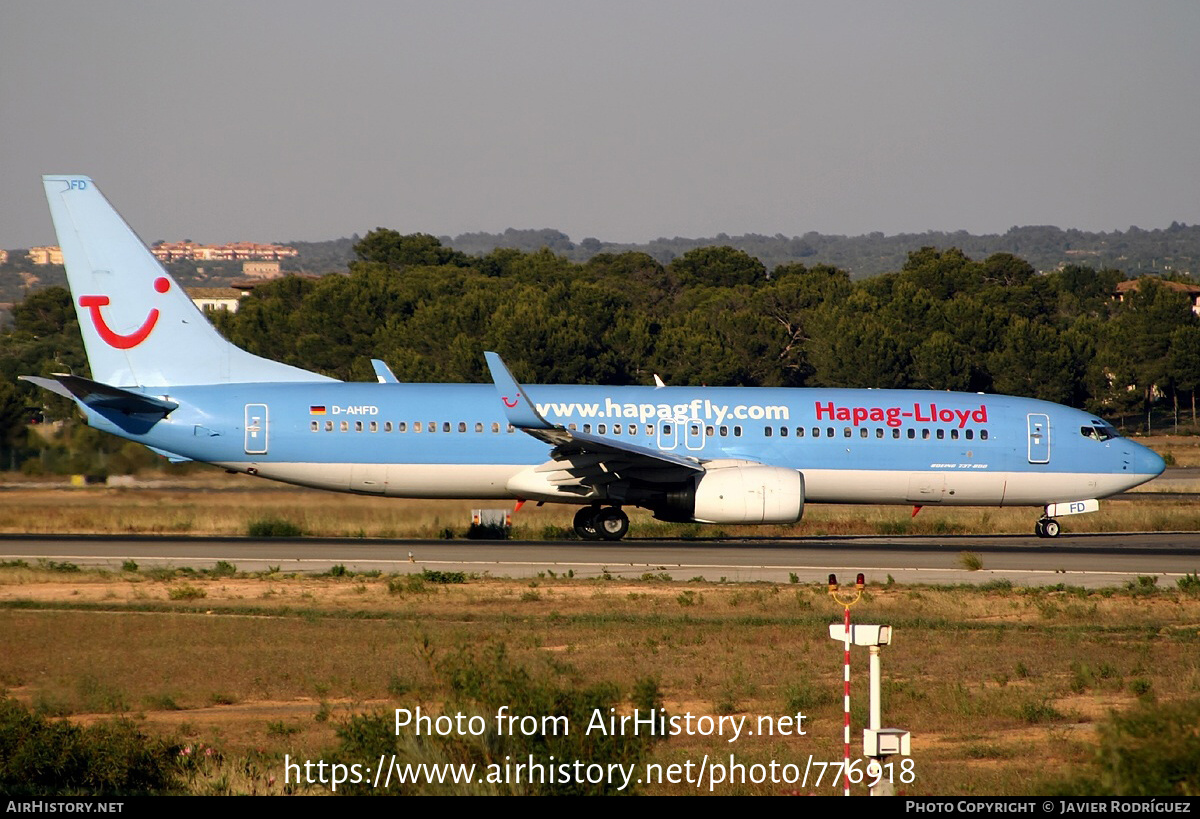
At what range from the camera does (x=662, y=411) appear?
2878 cm

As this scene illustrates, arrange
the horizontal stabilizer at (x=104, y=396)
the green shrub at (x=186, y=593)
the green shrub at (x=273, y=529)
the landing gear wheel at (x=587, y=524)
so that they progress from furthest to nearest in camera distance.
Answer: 1. the green shrub at (x=273, y=529)
2. the landing gear wheel at (x=587, y=524)
3. the horizontal stabilizer at (x=104, y=396)
4. the green shrub at (x=186, y=593)

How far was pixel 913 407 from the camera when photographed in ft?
97.3

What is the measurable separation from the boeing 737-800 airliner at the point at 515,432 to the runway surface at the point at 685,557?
3.97ft

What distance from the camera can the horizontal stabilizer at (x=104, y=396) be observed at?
86.3 feet

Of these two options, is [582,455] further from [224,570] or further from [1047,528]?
[1047,528]

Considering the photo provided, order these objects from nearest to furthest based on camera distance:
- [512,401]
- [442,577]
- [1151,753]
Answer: [1151,753], [442,577], [512,401]

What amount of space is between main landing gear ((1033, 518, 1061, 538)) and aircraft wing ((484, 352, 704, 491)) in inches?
347

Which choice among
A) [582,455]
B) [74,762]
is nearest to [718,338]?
[582,455]

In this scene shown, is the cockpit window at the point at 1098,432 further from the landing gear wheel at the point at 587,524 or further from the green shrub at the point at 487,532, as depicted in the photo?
the green shrub at the point at 487,532

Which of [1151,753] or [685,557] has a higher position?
[1151,753]

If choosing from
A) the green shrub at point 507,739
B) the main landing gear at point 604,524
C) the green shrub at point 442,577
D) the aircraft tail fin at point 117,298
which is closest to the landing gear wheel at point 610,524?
the main landing gear at point 604,524

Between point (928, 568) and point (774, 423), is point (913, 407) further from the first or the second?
point (928, 568)

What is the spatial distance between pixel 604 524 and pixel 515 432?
2.84m
